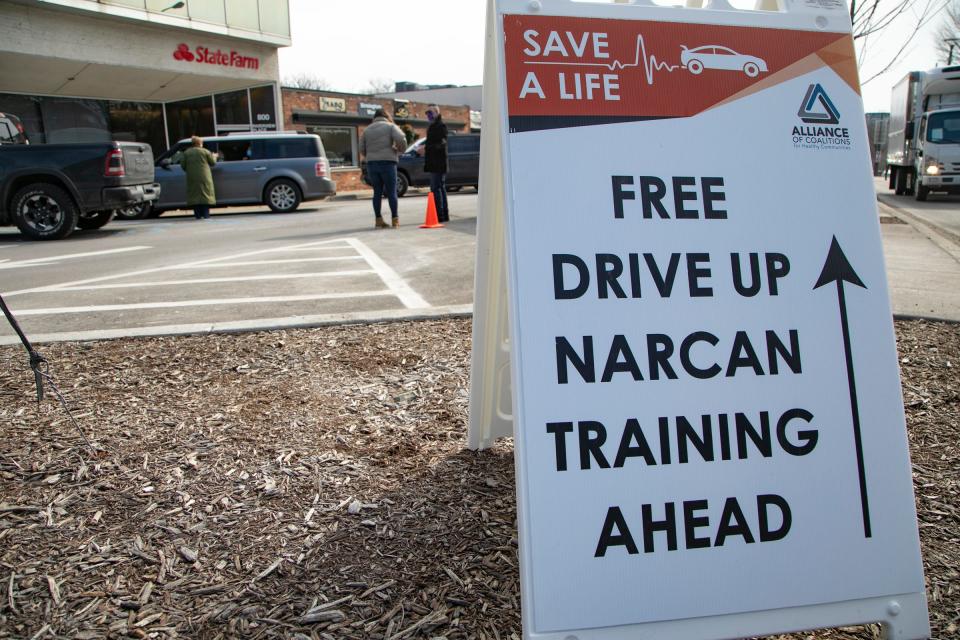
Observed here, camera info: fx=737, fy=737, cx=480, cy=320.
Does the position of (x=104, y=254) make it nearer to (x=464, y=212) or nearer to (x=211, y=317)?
(x=211, y=317)

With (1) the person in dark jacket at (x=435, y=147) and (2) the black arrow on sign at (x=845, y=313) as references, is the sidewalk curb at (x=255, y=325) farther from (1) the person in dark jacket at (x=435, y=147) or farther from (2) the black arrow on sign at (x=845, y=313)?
(1) the person in dark jacket at (x=435, y=147)

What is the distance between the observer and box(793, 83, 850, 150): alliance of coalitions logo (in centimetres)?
211

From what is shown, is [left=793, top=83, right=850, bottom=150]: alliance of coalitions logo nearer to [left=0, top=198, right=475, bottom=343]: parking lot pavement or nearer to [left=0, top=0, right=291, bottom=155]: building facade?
[left=0, top=198, right=475, bottom=343]: parking lot pavement

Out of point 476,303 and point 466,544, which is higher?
point 476,303

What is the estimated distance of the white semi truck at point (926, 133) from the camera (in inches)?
712

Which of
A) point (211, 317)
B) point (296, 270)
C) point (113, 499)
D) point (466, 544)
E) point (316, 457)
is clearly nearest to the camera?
point (466, 544)

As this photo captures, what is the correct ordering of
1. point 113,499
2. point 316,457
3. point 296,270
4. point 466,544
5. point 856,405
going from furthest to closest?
point 296,270 < point 316,457 < point 113,499 < point 466,544 < point 856,405

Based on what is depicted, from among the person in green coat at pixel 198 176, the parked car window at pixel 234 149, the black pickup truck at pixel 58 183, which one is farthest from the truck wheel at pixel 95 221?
the parked car window at pixel 234 149

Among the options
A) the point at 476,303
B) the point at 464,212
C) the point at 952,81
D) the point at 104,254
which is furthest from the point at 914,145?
the point at 476,303

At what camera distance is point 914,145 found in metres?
19.6

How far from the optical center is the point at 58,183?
38.8 ft

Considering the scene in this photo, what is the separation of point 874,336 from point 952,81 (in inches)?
873

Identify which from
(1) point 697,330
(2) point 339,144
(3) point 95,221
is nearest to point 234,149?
(3) point 95,221

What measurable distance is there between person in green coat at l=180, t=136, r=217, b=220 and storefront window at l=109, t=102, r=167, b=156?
7.24 m
